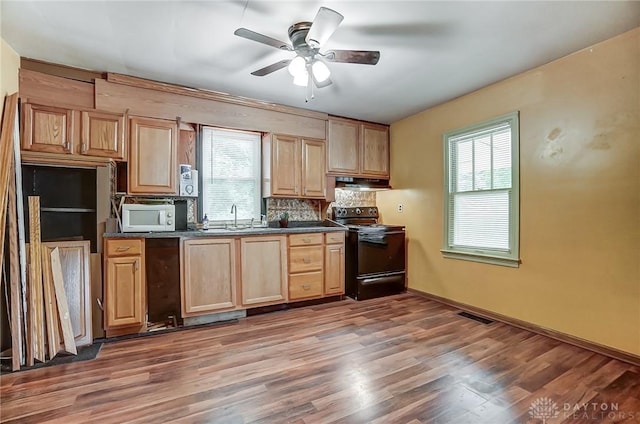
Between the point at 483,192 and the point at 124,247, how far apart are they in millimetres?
3697

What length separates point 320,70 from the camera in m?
2.45

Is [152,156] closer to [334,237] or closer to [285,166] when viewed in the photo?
[285,166]

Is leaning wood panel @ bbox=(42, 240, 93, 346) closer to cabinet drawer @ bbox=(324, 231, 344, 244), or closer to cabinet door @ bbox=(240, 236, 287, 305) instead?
cabinet door @ bbox=(240, 236, 287, 305)

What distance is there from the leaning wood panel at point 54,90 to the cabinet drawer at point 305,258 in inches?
99.3

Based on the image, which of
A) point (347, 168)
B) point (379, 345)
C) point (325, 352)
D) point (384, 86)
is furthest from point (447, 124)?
point (325, 352)

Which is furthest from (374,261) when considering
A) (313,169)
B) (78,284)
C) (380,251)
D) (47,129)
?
(47,129)

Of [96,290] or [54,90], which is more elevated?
[54,90]

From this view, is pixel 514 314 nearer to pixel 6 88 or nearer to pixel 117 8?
pixel 117 8

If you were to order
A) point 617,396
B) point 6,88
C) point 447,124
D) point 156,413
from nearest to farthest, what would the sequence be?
point 156,413
point 617,396
point 6,88
point 447,124

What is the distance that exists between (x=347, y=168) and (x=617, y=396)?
3.37 meters

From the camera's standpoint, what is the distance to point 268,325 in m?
3.16

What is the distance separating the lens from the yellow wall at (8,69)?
2436 millimetres

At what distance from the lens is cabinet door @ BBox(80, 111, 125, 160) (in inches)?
113

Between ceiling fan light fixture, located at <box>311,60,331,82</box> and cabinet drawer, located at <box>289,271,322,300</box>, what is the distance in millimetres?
2191
